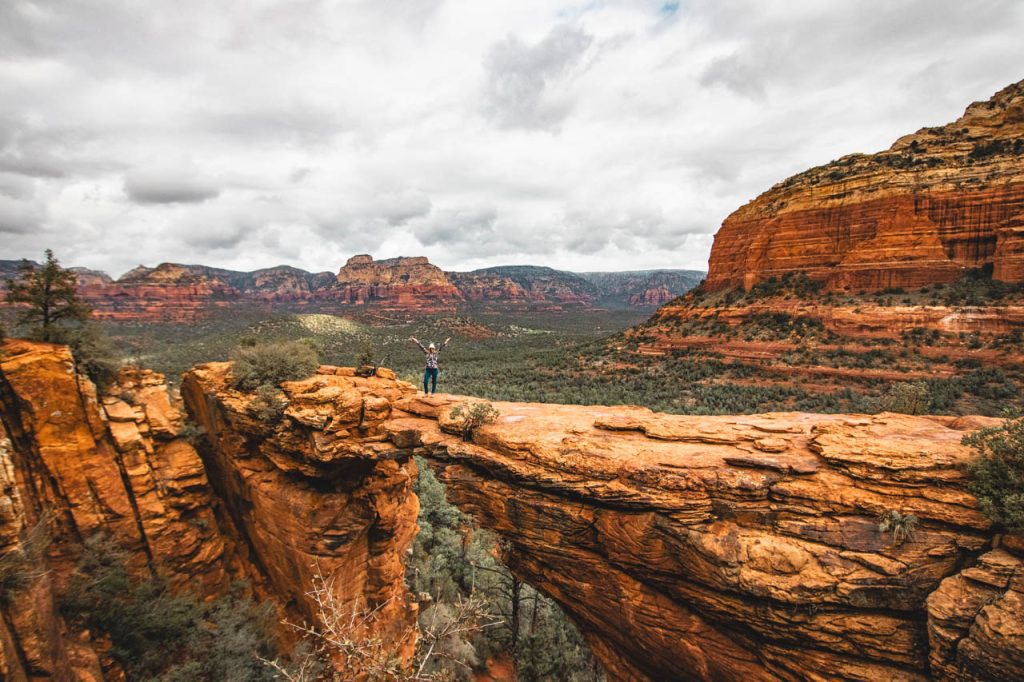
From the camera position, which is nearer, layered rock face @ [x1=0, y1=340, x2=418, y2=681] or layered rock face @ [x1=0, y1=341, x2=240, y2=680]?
layered rock face @ [x1=0, y1=341, x2=240, y2=680]

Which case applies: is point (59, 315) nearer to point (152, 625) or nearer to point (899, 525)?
point (152, 625)

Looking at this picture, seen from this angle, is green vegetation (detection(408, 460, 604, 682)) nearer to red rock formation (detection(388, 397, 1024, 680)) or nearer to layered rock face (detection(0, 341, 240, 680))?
red rock formation (detection(388, 397, 1024, 680))

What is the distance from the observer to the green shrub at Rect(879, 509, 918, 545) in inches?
213

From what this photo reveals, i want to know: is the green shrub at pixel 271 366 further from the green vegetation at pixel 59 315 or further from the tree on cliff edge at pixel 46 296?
the tree on cliff edge at pixel 46 296

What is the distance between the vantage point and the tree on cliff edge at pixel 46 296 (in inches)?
410

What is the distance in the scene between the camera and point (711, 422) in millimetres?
8367

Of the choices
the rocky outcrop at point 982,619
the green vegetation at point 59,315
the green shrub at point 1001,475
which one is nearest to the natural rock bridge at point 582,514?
the rocky outcrop at point 982,619

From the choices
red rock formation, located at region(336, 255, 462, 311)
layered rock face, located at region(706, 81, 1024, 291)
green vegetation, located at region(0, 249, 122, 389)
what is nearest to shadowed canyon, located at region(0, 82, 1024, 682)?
green vegetation, located at region(0, 249, 122, 389)


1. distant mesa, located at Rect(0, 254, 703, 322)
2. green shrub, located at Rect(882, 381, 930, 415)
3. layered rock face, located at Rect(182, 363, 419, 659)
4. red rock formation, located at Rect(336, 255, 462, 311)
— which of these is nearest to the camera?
green shrub, located at Rect(882, 381, 930, 415)

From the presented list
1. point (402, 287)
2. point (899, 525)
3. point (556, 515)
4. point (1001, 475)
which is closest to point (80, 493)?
point (556, 515)

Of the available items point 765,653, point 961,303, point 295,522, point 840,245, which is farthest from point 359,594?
point 840,245

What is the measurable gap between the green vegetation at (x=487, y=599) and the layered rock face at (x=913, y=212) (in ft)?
157

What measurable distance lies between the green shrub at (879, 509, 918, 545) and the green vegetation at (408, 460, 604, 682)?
261 inches

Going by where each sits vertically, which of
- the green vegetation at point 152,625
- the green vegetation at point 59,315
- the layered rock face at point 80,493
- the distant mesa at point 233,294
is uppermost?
the distant mesa at point 233,294
